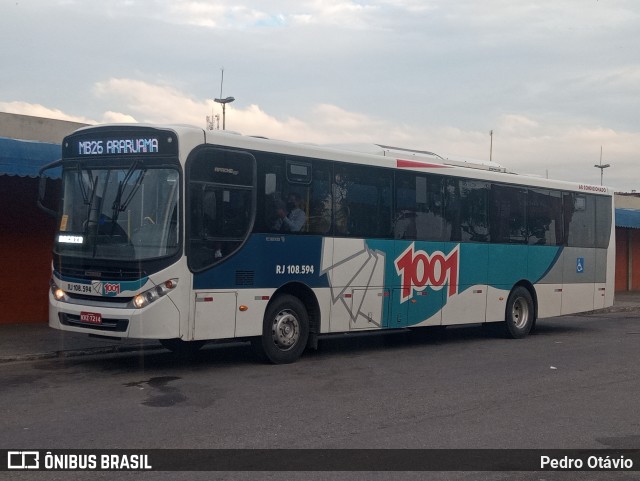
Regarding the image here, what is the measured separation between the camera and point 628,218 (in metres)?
30.7

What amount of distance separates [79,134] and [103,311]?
2692 mm

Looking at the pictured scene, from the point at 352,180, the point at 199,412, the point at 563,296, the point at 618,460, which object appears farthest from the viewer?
the point at 563,296

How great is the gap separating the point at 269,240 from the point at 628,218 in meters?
22.2

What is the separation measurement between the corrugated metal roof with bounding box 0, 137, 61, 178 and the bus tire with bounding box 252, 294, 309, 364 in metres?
5.22

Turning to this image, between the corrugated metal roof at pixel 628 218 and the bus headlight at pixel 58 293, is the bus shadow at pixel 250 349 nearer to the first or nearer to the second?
the bus headlight at pixel 58 293

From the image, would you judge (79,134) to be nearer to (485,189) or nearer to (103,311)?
(103,311)

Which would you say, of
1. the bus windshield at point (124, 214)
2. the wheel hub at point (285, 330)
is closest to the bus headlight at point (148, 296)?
the bus windshield at point (124, 214)

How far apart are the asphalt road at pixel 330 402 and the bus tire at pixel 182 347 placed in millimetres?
196

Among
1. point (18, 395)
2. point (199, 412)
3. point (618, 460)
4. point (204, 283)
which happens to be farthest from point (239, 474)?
point (204, 283)

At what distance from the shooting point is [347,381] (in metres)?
11.3

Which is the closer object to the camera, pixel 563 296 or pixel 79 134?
pixel 79 134

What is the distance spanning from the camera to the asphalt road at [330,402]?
780 centimetres

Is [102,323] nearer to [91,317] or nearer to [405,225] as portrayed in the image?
[91,317]

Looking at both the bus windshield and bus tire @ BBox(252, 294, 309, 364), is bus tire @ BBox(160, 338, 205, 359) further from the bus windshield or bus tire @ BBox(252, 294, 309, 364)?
the bus windshield
